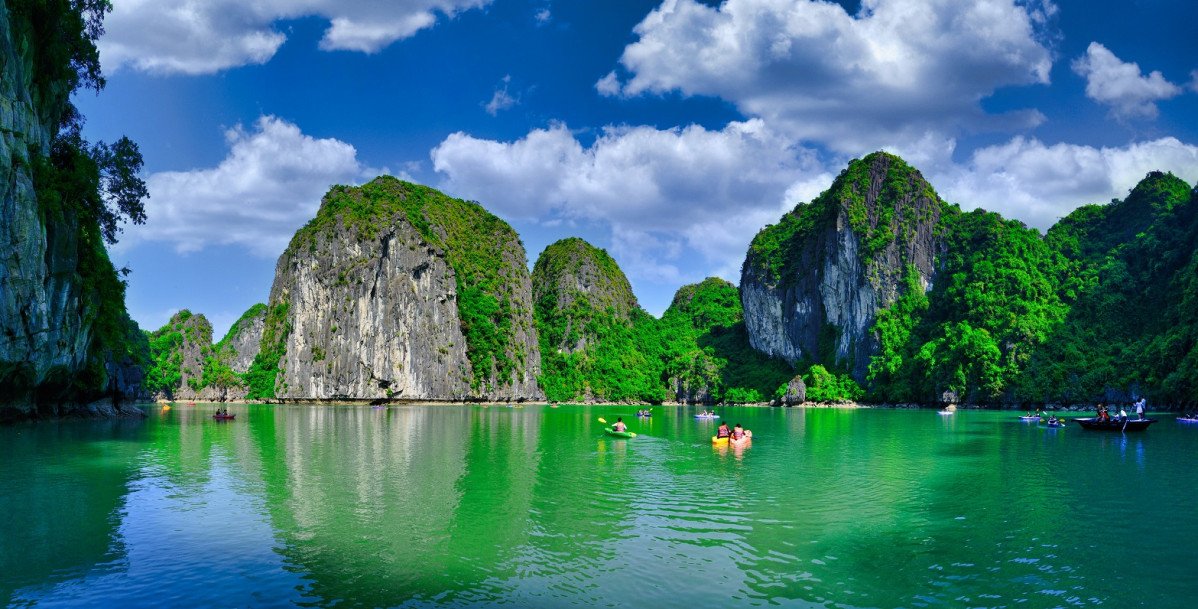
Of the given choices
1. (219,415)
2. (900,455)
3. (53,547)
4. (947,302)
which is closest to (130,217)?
(219,415)

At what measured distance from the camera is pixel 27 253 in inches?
1014

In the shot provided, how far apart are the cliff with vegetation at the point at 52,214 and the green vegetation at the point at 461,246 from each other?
57.9 m

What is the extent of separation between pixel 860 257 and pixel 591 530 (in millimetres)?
102984

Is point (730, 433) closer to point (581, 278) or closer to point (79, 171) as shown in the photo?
point (79, 171)

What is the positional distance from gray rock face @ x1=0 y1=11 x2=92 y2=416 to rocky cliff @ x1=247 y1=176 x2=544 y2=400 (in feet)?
195

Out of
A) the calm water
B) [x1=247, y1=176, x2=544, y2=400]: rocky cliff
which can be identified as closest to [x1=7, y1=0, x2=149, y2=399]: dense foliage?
the calm water

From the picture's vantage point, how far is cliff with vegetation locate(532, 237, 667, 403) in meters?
117

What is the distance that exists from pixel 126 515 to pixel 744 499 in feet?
42.9

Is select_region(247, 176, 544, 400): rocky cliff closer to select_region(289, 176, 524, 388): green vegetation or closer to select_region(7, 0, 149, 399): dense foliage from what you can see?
select_region(289, 176, 524, 388): green vegetation

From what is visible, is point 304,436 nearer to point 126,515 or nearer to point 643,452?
point 643,452

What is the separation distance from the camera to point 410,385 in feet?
307

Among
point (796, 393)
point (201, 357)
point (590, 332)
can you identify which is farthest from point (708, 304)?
point (201, 357)

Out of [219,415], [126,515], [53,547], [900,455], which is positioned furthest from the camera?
[219,415]

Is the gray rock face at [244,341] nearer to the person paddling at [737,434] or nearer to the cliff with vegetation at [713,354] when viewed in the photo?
the cliff with vegetation at [713,354]
